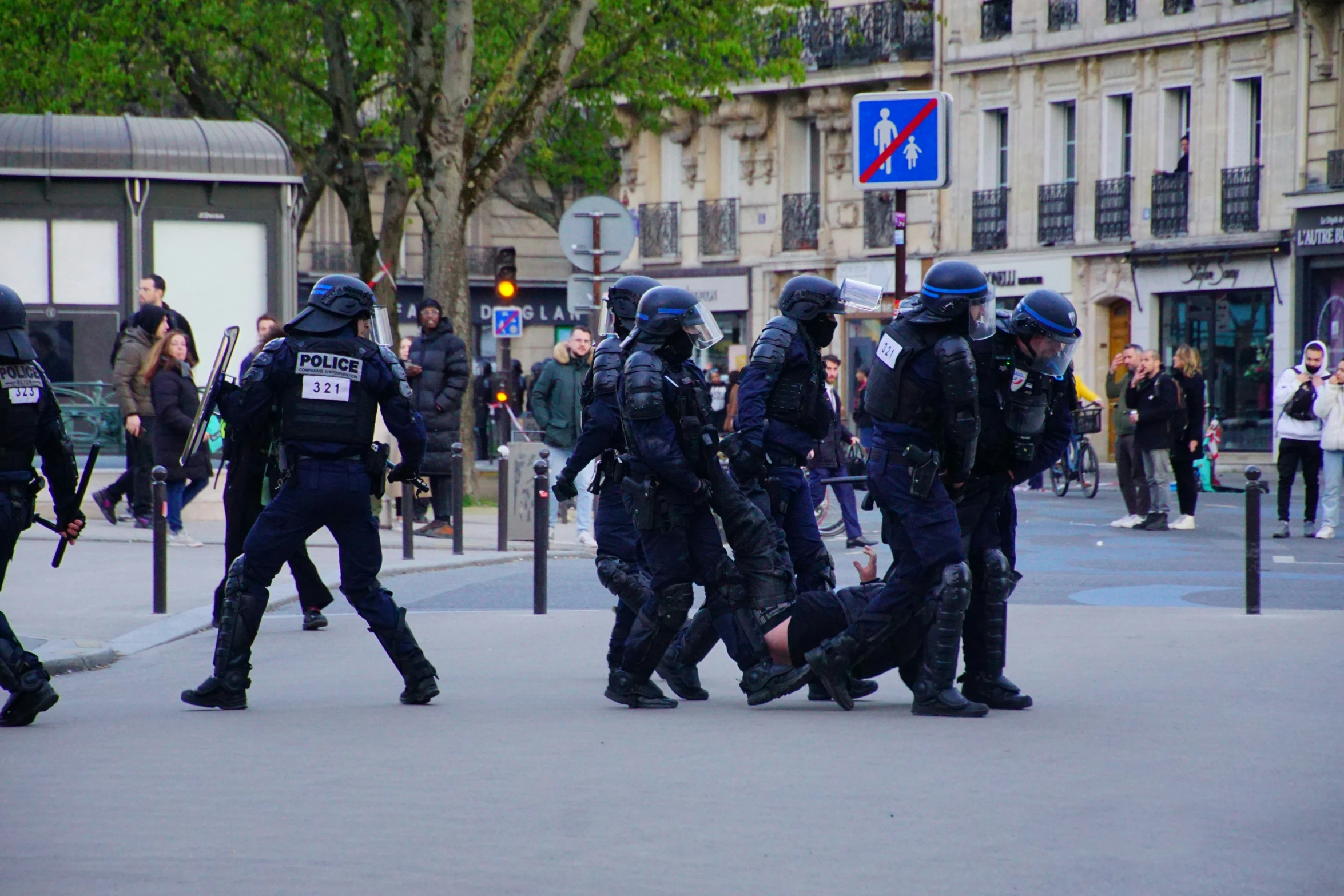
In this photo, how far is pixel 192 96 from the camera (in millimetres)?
26953

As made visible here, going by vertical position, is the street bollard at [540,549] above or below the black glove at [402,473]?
below

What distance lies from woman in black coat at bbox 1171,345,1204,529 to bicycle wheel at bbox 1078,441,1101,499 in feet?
15.8

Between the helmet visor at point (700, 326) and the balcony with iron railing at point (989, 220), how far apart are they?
29727 mm

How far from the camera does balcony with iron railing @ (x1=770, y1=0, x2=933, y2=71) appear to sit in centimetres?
3844

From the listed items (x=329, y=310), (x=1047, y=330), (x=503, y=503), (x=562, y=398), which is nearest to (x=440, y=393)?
(x=562, y=398)

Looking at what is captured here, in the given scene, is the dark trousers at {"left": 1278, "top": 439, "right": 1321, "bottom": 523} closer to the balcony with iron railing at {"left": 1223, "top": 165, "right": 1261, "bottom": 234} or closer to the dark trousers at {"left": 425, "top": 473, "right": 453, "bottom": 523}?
the dark trousers at {"left": 425, "top": 473, "right": 453, "bottom": 523}

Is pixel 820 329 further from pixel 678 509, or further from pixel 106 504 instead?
pixel 106 504

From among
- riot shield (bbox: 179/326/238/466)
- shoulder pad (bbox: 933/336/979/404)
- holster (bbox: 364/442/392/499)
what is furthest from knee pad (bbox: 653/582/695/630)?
riot shield (bbox: 179/326/238/466)

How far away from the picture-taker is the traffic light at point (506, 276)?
22.8m

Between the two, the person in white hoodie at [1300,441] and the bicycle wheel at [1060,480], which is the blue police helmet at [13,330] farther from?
the bicycle wheel at [1060,480]

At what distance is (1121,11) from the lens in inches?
1367

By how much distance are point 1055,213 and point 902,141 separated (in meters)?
25.2

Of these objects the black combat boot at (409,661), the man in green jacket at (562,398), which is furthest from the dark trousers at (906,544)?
the man in green jacket at (562,398)

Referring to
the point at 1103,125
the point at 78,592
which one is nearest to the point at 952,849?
the point at 78,592
